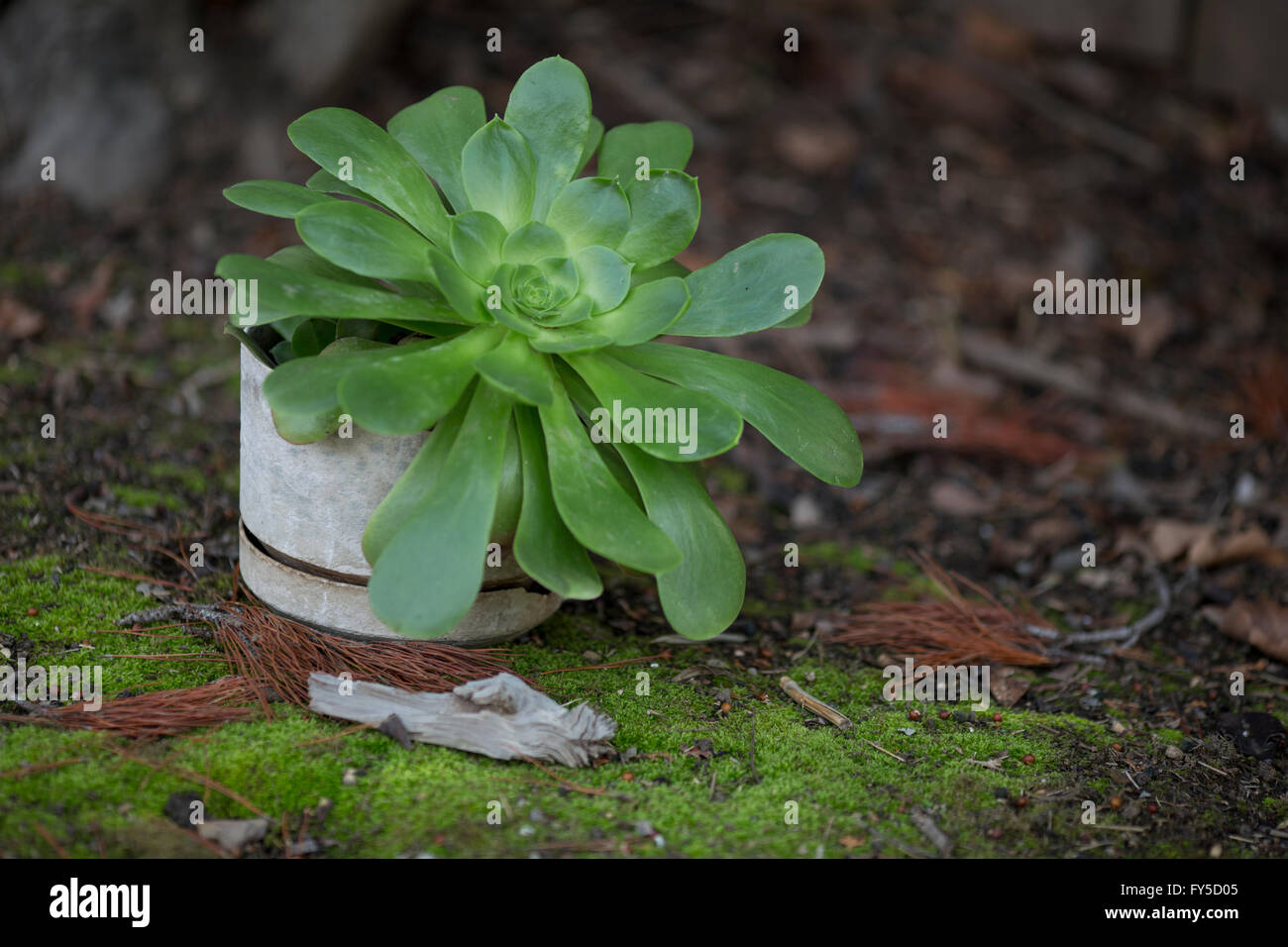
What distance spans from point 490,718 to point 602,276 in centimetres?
75

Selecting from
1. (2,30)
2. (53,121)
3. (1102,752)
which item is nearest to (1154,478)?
(1102,752)

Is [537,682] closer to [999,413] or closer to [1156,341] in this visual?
[999,413]

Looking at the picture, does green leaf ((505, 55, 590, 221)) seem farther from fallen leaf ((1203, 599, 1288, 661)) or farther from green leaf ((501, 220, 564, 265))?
fallen leaf ((1203, 599, 1288, 661))

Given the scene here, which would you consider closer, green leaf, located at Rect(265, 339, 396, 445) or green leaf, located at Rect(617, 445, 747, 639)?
green leaf, located at Rect(265, 339, 396, 445)

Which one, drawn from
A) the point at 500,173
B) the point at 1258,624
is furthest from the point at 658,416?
the point at 1258,624

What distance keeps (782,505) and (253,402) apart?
1.60 metres

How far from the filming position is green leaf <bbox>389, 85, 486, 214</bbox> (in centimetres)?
211

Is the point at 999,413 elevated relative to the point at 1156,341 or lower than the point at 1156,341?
lower

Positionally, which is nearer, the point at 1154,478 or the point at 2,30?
the point at 1154,478

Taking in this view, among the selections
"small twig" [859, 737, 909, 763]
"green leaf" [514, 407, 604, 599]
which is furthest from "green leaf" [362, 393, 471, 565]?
"small twig" [859, 737, 909, 763]

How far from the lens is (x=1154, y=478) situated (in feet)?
→ 11.1

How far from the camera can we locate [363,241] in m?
1.84
